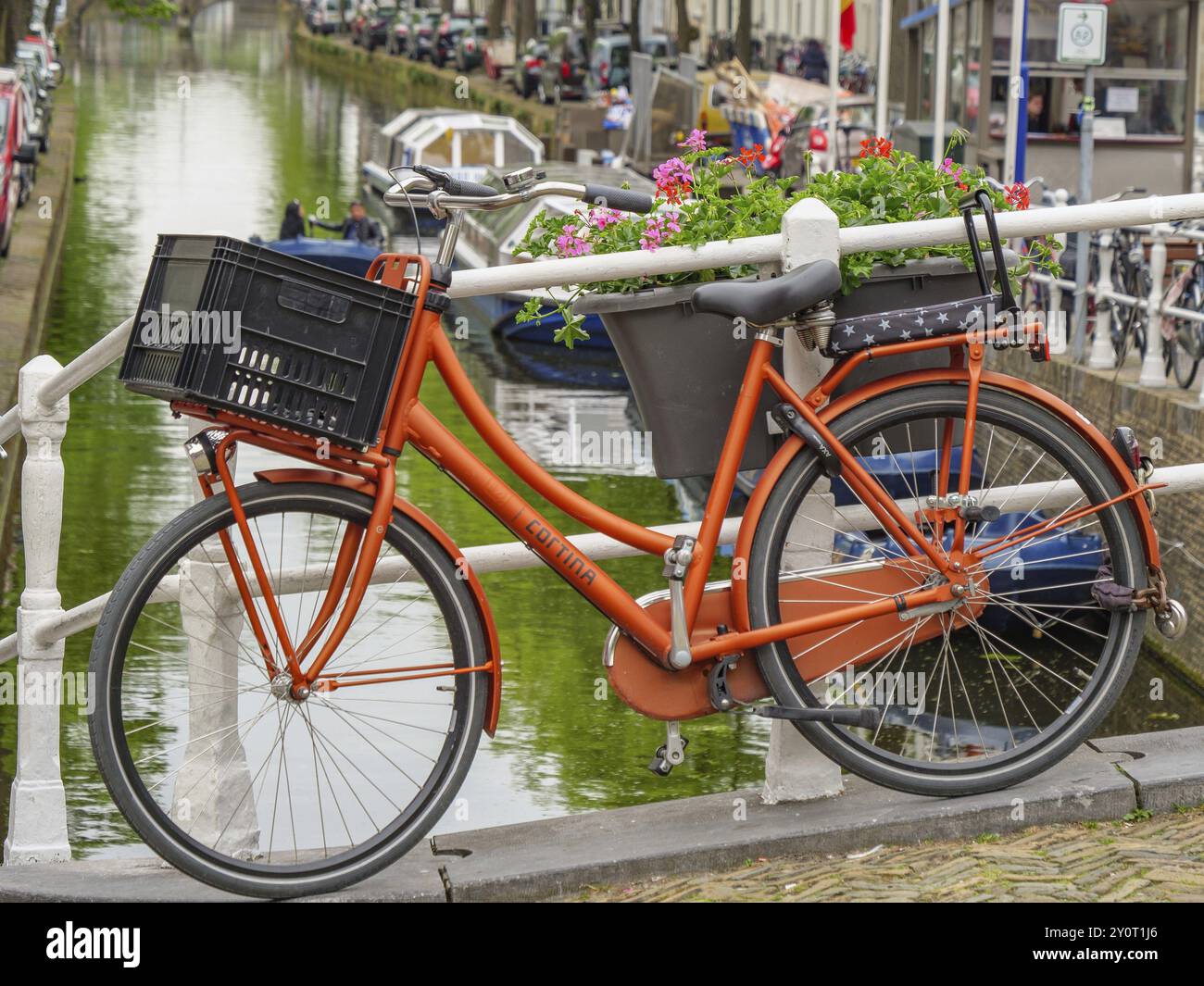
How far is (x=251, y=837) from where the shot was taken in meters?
4.19

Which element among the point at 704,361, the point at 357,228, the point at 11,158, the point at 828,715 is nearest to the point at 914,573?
the point at 828,715

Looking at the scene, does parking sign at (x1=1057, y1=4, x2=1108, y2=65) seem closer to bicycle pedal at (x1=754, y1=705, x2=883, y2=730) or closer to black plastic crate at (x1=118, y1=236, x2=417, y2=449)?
bicycle pedal at (x1=754, y1=705, x2=883, y2=730)

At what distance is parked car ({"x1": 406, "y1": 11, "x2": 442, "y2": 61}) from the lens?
72.0 m

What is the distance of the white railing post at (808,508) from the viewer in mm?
4027

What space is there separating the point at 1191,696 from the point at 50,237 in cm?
1738

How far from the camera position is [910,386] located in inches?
159

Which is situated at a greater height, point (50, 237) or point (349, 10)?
point (349, 10)

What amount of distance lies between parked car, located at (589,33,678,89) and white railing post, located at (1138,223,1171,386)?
37.3m

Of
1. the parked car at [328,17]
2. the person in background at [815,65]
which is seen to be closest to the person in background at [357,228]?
the person in background at [815,65]

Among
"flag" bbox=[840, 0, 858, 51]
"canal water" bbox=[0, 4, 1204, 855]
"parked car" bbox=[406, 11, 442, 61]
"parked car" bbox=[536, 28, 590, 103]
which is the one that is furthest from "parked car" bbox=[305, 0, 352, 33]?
"flag" bbox=[840, 0, 858, 51]

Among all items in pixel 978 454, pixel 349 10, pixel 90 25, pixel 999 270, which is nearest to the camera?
pixel 999 270
